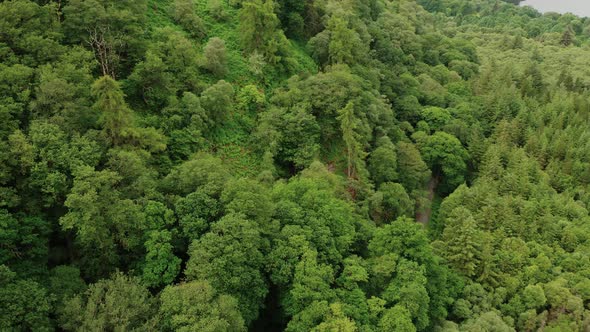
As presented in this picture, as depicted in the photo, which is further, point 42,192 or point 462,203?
point 462,203

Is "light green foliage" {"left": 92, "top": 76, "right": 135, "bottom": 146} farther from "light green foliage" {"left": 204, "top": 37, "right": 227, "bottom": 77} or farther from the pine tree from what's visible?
the pine tree

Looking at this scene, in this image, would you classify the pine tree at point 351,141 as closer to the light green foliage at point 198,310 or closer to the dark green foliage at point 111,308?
the light green foliage at point 198,310

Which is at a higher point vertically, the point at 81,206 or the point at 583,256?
the point at 81,206

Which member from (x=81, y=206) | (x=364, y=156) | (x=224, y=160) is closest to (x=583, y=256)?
(x=364, y=156)

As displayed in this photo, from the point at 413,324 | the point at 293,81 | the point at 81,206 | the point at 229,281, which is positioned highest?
the point at 293,81

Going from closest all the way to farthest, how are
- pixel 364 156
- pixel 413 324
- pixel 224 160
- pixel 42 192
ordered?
pixel 42 192 < pixel 413 324 < pixel 224 160 < pixel 364 156

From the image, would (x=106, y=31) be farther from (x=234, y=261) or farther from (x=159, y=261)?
(x=234, y=261)

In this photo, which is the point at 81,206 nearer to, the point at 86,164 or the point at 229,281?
the point at 86,164

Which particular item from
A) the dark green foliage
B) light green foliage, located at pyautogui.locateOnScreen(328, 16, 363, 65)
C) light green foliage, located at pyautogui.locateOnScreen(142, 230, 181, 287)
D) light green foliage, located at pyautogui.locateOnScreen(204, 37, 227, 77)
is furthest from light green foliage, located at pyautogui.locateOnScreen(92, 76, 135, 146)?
light green foliage, located at pyautogui.locateOnScreen(328, 16, 363, 65)
